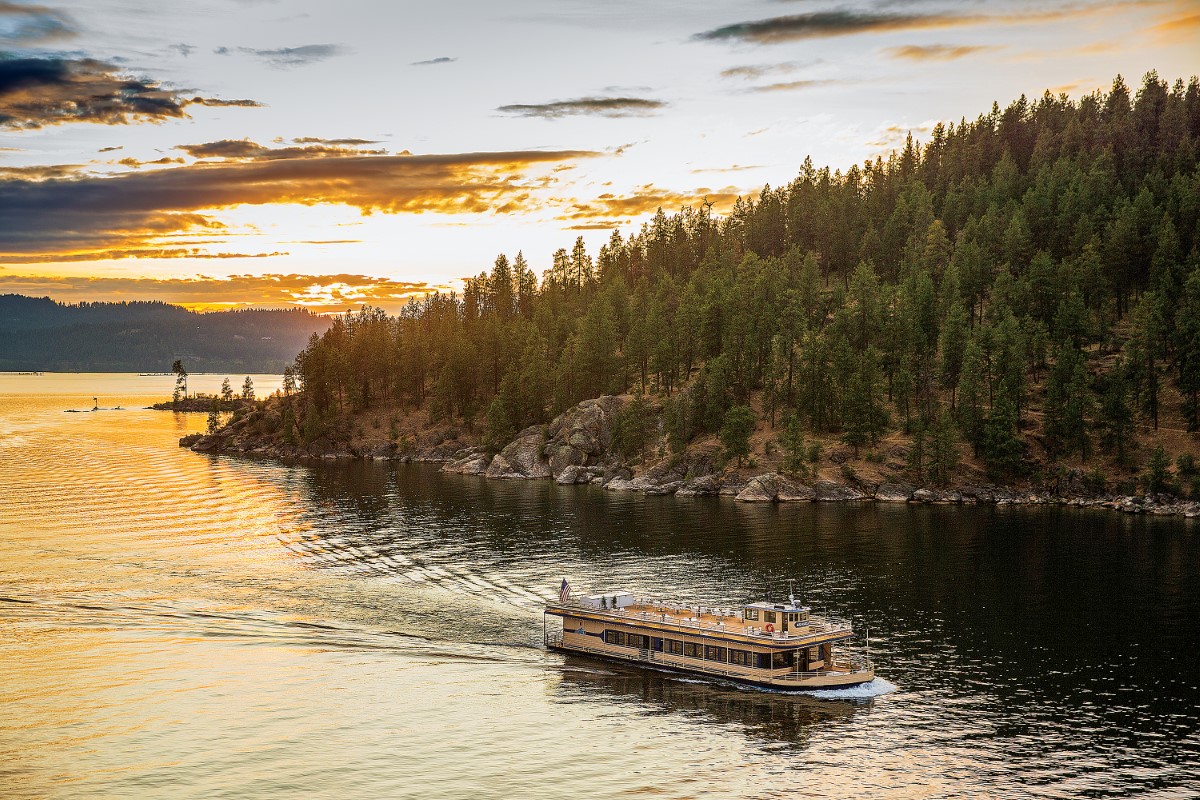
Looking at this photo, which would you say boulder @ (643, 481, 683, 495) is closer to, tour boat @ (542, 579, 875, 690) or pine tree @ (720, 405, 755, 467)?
pine tree @ (720, 405, 755, 467)

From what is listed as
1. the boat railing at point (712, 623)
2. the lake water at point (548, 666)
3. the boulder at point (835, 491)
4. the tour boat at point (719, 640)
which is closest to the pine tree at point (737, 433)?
the boulder at point (835, 491)

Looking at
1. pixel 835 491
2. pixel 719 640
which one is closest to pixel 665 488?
pixel 835 491

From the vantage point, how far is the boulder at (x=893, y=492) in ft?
555

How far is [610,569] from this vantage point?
111312 mm

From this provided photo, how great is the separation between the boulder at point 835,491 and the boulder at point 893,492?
3021mm

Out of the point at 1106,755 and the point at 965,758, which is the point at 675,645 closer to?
the point at 965,758

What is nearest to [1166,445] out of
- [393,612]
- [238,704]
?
[393,612]

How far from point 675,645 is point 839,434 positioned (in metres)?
120

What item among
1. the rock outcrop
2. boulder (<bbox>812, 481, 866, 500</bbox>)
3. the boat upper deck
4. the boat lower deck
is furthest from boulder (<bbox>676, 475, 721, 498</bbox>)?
the boat lower deck

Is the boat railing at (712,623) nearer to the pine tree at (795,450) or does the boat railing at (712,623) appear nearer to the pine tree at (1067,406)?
the pine tree at (795,450)

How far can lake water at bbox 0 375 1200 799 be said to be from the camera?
57250mm

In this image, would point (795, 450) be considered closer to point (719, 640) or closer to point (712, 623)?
point (712, 623)

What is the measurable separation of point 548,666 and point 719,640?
1484 cm

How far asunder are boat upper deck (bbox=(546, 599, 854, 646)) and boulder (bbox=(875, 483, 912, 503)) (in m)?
87.0
